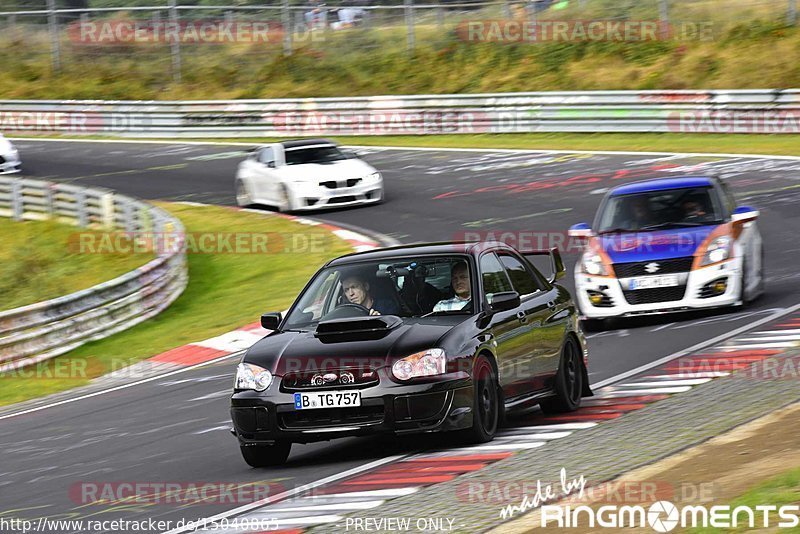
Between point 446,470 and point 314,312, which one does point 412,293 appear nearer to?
point 314,312

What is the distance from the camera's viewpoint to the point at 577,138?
3266 centimetres

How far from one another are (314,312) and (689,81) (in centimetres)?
2679

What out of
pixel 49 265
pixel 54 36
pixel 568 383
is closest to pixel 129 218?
pixel 49 265

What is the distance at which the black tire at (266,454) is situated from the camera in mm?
9062

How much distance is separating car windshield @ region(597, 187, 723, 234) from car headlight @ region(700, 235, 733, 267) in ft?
1.51

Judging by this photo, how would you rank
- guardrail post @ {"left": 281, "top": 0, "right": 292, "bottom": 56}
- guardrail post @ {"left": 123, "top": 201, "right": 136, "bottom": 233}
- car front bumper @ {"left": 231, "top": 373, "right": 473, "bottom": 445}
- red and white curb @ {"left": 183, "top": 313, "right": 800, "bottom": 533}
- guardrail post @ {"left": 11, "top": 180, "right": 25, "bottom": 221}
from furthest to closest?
1. guardrail post @ {"left": 281, "top": 0, "right": 292, "bottom": 56}
2. guardrail post @ {"left": 11, "top": 180, "right": 25, "bottom": 221}
3. guardrail post @ {"left": 123, "top": 201, "right": 136, "bottom": 233}
4. car front bumper @ {"left": 231, "top": 373, "right": 473, "bottom": 445}
5. red and white curb @ {"left": 183, "top": 313, "right": 800, "bottom": 533}

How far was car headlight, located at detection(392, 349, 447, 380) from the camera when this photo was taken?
874 centimetres

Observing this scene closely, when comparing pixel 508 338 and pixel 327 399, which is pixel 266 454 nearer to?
pixel 327 399

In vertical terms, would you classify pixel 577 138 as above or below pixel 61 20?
below

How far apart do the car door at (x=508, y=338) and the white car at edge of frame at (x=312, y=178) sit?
51.9 ft

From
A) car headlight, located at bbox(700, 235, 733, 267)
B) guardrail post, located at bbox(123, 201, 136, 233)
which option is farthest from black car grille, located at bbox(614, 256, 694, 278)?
guardrail post, located at bbox(123, 201, 136, 233)

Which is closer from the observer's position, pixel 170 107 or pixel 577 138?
pixel 577 138

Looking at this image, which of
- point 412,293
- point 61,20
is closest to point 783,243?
point 412,293

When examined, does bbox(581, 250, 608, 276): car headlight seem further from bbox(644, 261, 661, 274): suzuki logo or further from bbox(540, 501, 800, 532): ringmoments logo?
bbox(540, 501, 800, 532): ringmoments logo
